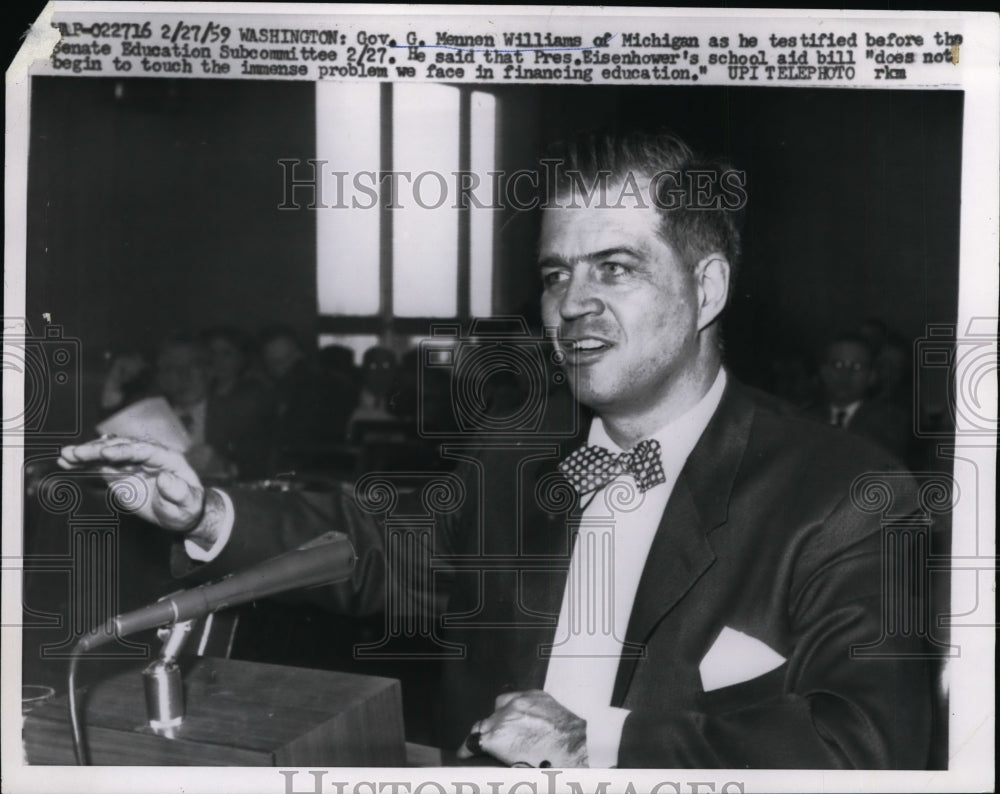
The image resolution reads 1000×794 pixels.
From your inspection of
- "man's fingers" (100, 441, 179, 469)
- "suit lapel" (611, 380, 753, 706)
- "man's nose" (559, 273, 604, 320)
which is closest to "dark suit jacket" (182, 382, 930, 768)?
"suit lapel" (611, 380, 753, 706)

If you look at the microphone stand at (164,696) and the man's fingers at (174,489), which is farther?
the man's fingers at (174,489)

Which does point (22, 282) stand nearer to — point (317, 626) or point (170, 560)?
point (170, 560)

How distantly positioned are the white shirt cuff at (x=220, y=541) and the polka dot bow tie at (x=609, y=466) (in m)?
0.81

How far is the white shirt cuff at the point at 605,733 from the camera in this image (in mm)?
2199

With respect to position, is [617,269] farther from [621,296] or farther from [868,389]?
[868,389]

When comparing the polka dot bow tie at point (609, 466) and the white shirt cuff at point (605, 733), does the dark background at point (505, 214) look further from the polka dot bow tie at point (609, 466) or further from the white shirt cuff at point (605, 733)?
the white shirt cuff at point (605, 733)

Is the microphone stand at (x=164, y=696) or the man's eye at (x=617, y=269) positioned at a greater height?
the man's eye at (x=617, y=269)

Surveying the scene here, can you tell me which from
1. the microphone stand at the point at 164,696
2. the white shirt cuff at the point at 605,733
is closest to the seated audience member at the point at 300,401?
the microphone stand at the point at 164,696

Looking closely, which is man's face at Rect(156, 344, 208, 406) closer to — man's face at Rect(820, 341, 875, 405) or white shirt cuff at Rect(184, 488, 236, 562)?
white shirt cuff at Rect(184, 488, 236, 562)

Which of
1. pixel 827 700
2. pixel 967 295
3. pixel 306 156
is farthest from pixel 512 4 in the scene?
pixel 827 700

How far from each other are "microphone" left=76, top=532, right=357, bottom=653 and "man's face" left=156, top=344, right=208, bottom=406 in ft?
1.45

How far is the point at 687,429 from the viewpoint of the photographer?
86.1 inches

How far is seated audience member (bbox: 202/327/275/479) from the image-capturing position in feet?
7.17

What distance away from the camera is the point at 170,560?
2.24 meters
